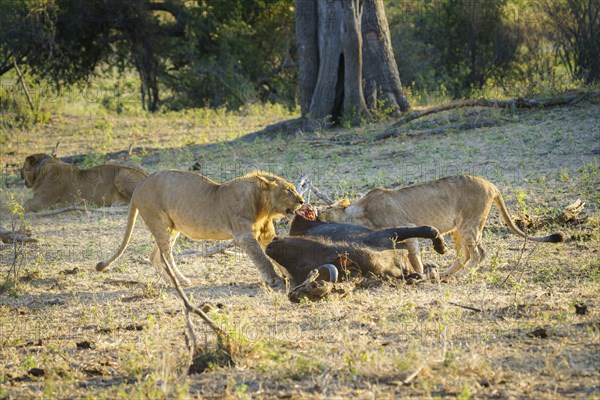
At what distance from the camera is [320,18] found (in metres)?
14.7

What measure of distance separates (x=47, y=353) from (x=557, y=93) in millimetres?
10666

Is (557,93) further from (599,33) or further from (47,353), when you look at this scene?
(47,353)

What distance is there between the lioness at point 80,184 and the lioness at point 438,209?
418cm

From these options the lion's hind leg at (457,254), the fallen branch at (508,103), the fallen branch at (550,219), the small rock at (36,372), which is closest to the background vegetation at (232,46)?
the fallen branch at (508,103)

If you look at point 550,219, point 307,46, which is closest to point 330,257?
point 550,219

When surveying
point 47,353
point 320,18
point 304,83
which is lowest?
point 47,353

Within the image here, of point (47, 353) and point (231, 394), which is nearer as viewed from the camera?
point (231, 394)

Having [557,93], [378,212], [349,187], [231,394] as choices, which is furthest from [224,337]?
[557,93]

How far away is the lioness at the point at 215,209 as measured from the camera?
22.3ft

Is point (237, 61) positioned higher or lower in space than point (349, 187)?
higher

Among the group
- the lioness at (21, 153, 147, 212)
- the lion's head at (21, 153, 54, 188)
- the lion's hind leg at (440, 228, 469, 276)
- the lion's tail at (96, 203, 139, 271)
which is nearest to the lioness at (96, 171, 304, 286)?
the lion's tail at (96, 203, 139, 271)

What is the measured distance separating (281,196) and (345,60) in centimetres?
795

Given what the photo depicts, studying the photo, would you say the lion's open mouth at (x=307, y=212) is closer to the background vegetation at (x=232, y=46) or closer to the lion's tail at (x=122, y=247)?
the lion's tail at (x=122, y=247)

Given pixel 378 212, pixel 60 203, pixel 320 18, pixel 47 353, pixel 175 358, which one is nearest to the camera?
pixel 175 358
